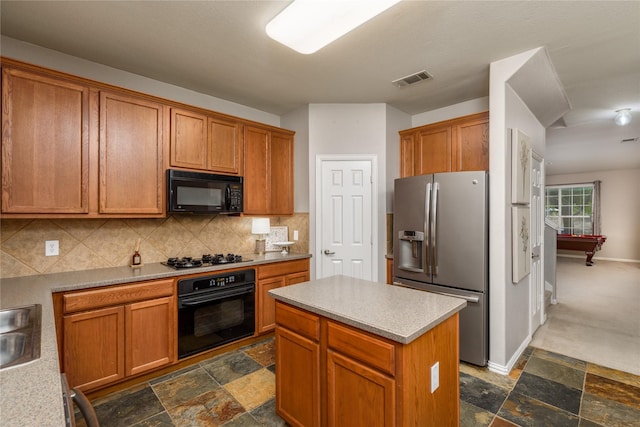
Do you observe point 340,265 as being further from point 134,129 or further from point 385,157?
point 134,129

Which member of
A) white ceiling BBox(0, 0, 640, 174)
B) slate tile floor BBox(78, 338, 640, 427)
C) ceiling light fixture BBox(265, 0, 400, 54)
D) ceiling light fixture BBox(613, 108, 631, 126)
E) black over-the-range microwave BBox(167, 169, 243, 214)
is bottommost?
slate tile floor BBox(78, 338, 640, 427)

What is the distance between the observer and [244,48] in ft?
7.97

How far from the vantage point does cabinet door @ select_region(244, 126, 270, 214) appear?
3345 mm

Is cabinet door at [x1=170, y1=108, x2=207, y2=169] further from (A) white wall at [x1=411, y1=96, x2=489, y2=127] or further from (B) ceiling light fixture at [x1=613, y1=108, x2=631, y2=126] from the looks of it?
(B) ceiling light fixture at [x1=613, y1=108, x2=631, y2=126]

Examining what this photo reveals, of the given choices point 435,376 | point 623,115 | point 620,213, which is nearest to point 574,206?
point 620,213

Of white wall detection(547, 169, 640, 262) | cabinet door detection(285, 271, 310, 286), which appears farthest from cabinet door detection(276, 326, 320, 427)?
white wall detection(547, 169, 640, 262)

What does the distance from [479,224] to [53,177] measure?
135 inches

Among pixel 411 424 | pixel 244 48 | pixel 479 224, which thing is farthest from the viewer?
pixel 479 224

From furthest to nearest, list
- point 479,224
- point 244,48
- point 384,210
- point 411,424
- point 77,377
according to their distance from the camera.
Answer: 1. point 384,210
2. point 479,224
3. point 244,48
4. point 77,377
5. point 411,424

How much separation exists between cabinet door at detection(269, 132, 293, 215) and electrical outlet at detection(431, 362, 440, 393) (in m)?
2.51

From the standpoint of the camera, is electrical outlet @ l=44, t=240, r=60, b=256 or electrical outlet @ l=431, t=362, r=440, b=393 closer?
electrical outlet @ l=431, t=362, r=440, b=393

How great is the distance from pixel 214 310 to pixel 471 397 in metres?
2.24

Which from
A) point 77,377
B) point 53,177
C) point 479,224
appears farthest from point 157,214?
point 479,224

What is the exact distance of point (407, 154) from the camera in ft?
12.4
